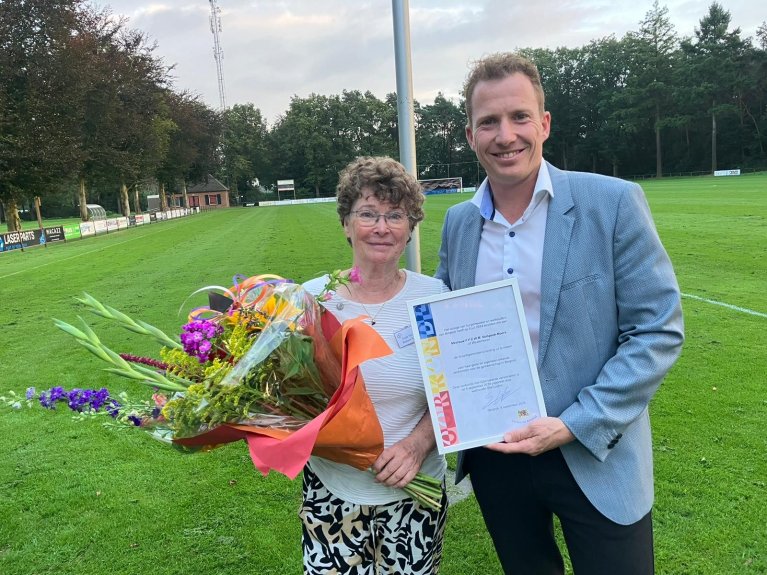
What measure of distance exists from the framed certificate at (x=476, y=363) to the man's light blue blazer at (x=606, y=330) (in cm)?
12

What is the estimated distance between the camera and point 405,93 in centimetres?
384

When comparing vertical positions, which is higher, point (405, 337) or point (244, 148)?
point (244, 148)

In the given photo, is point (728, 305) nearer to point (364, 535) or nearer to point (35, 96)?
point (364, 535)

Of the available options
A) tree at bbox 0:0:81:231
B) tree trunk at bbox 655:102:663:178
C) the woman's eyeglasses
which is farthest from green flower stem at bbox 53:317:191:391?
tree trunk at bbox 655:102:663:178

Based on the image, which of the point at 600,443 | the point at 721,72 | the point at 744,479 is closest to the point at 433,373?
the point at 600,443

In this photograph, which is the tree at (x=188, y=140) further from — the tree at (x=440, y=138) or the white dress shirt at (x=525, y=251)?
the white dress shirt at (x=525, y=251)

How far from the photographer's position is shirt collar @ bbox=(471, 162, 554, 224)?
187 cm

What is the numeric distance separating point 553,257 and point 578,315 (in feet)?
0.66

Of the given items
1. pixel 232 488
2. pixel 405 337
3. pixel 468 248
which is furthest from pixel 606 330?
pixel 232 488

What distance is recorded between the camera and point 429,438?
79.8 inches

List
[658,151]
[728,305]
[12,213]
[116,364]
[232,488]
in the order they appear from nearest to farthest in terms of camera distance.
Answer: [116,364] < [232,488] < [728,305] < [12,213] < [658,151]

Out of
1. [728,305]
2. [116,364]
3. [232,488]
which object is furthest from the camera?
[728,305]

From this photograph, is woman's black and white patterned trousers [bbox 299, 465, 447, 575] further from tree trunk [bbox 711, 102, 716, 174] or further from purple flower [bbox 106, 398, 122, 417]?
tree trunk [bbox 711, 102, 716, 174]

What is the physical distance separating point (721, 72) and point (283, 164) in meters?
61.6
